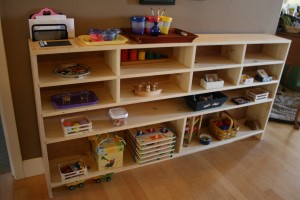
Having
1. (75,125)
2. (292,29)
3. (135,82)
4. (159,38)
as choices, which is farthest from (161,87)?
(292,29)

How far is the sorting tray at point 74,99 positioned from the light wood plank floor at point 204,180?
602 millimetres

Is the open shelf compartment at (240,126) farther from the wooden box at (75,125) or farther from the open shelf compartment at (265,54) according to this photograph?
the wooden box at (75,125)

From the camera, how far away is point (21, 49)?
4.97ft

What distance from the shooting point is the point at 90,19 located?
1.60m

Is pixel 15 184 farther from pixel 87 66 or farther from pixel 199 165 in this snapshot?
pixel 199 165

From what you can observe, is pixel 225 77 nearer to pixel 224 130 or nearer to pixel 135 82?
pixel 224 130

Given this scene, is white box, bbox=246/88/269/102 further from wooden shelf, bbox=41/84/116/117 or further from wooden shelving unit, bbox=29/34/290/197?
wooden shelf, bbox=41/84/116/117

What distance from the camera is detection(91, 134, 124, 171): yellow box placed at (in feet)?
5.71

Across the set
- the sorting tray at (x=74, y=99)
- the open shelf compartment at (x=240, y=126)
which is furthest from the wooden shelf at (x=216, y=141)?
the sorting tray at (x=74, y=99)

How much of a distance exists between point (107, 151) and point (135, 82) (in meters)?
0.52

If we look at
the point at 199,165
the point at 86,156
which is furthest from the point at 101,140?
the point at 199,165

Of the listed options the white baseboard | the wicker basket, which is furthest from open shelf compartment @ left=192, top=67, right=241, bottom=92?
the white baseboard

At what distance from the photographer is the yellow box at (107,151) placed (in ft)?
5.71

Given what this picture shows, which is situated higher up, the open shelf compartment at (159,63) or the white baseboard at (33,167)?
the open shelf compartment at (159,63)
